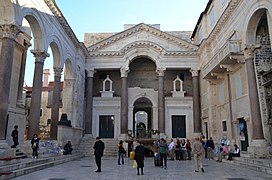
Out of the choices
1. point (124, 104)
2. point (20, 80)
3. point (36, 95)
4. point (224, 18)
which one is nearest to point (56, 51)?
point (20, 80)

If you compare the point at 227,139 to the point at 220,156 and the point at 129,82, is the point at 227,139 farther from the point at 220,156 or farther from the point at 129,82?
the point at 129,82

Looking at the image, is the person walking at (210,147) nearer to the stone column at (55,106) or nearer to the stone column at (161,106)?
the stone column at (161,106)

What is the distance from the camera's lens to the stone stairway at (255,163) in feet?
31.9

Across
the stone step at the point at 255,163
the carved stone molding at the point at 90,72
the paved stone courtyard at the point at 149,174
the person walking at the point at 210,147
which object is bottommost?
the paved stone courtyard at the point at 149,174

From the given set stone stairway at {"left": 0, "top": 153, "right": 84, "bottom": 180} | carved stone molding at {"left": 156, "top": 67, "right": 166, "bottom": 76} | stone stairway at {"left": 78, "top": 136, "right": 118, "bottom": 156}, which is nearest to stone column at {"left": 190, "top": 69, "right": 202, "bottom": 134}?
carved stone molding at {"left": 156, "top": 67, "right": 166, "bottom": 76}

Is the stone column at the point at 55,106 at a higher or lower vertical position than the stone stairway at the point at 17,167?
higher

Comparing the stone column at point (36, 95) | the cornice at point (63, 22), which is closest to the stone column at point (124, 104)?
the cornice at point (63, 22)

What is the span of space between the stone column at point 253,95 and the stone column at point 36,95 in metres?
12.1

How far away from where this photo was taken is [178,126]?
24.5m

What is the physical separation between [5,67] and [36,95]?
364cm

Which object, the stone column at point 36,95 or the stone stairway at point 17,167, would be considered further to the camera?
the stone column at point 36,95

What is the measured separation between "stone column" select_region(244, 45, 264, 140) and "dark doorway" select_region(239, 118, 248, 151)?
2.42 meters

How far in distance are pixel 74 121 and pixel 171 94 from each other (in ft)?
34.9

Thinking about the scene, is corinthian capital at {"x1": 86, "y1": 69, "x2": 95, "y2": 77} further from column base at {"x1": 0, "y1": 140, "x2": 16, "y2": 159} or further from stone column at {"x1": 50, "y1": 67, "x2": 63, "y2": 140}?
column base at {"x1": 0, "y1": 140, "x2": 16, "y2": 159}
